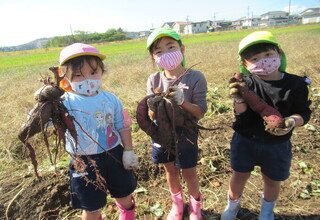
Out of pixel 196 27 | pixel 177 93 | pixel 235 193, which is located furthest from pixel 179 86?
pixel 196 27

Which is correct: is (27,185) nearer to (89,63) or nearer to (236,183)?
(89,63)

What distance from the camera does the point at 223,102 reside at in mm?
4539

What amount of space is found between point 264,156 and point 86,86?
1520mm

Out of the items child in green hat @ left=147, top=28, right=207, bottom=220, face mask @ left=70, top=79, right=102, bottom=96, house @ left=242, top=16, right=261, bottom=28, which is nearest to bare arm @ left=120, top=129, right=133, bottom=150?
child in green hat @ left=147, top=28, right=207, bottom=220

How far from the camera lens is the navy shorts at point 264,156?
175cm

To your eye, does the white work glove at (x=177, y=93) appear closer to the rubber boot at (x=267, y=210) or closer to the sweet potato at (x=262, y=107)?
the sweet potato at (x=262, y=107)

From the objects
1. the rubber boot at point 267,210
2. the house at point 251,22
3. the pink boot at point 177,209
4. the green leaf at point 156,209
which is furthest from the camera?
the house at point 251,22

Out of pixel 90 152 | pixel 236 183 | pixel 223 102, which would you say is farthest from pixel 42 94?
pixel 223 102

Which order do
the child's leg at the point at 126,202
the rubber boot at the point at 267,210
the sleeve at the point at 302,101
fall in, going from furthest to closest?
the rubber boot at the point at 267,210
the child's leg at the point at 126,202
the sleeve at the point at 302,101

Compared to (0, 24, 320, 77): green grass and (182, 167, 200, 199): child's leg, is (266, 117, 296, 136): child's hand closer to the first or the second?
(182, 167, 200, 199): child's leg

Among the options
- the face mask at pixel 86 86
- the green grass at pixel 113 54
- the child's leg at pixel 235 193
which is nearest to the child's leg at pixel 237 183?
the child's leg at pixel 235 193

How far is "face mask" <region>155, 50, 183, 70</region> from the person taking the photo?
1.75m

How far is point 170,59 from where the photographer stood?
1.75 m

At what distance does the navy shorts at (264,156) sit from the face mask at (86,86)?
1283 millimetres
